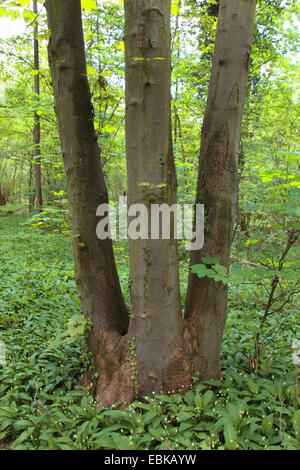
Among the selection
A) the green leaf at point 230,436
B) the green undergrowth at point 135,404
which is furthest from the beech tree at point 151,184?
the green leaf at point 230,436

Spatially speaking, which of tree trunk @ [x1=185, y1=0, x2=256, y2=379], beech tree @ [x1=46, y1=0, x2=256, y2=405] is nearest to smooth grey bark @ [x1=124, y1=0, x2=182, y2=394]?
beech tree @ [x1=46, y1=0, x2=256, y2=405]

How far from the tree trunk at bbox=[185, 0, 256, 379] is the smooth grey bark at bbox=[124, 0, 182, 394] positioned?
20 cm

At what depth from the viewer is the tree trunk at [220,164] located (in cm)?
190

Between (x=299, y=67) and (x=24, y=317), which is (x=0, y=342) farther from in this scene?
(x=299, y=67)

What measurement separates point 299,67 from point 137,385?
31.5 feet

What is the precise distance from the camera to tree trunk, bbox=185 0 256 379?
1.90 metres

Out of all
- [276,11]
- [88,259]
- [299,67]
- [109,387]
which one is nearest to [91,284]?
[88,259]

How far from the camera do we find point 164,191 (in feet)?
6.02

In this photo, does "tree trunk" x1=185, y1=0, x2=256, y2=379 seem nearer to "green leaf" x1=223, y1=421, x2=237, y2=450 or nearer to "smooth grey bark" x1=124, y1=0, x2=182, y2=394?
"smooth grey bark" x1=124, y1=0, x2=182, y2=394

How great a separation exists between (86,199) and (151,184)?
2.30 feet

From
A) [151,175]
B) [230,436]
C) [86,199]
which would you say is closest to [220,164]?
[151,175]

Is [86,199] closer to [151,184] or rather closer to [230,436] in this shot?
[151,184]

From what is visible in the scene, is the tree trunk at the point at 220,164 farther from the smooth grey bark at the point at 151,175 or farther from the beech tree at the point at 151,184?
the smooth grey bark at the point at 151,175

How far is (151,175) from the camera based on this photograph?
5.93ft
